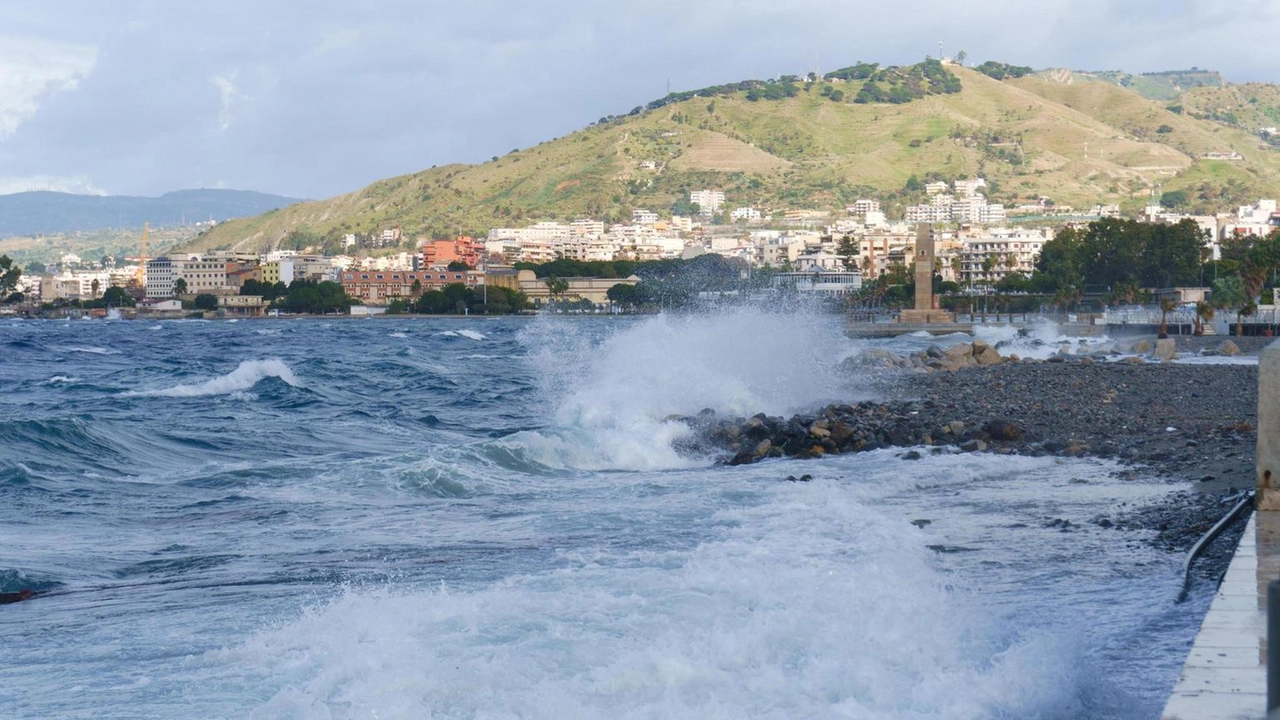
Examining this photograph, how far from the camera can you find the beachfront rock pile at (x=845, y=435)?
57.0 ft

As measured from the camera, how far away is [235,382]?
32250 mm

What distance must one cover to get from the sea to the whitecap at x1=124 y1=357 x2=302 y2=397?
9.47 m

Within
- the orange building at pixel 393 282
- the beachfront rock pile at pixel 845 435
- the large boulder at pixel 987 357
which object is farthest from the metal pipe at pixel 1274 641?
the orange building at pixel 393 282

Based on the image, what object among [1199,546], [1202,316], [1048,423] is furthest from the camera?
[1202,316]

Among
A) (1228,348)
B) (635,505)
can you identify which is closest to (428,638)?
(635,505)

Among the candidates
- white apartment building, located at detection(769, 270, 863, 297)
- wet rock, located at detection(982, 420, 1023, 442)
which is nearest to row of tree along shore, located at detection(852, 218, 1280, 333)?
white apartment building, located at detection(769, 270, 863, 297)

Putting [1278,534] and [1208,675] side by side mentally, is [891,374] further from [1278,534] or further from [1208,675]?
[1208,675]

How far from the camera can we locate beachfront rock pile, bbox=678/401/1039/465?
17375 millimetres

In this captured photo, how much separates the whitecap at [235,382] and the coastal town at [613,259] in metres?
73.4

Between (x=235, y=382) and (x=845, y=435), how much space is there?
18526 millimetres

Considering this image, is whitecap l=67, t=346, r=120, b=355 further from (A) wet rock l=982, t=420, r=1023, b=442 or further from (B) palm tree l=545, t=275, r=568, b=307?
(B) palm tree l=545, t=275, r=568, b=307

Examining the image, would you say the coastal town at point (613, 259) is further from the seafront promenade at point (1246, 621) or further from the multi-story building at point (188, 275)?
the seafront promenade at point (1246, 621)

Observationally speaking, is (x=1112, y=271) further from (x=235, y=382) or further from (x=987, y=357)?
(x=235, y=382)

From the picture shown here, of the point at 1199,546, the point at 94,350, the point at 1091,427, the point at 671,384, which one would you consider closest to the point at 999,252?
the point at 94,350
